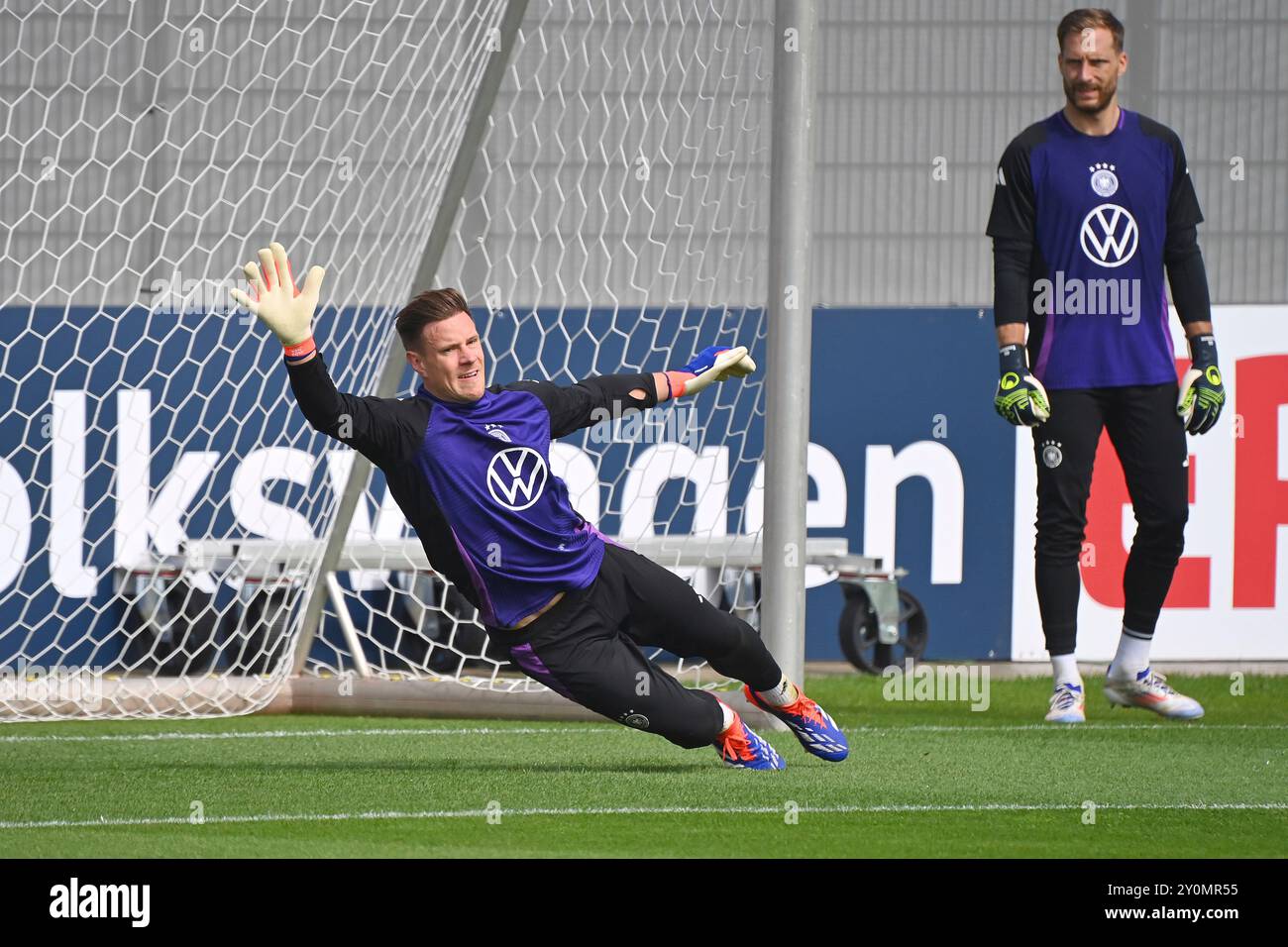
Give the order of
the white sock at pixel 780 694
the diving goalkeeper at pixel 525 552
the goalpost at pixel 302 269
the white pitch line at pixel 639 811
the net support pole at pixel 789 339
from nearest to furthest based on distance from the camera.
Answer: the white pitch line at pixel 639 811, the diving goalkeeper at pixel 525 552, the white sock at pixel 780 694, the net support pole at pixel 789 339, the goalpost at pixel 302 269

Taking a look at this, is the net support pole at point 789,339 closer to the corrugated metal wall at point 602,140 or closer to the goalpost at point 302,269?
the corrugated metal wall at point 602,140

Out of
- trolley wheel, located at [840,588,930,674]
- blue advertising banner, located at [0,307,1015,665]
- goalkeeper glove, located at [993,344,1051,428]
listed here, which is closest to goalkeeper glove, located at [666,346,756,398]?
goalkeeper glove, located at [993,344,1051,428]

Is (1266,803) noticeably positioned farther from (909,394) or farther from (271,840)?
(909,394)

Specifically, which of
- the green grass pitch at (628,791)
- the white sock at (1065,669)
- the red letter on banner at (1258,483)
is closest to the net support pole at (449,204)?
the green grass pitch at (628,791)

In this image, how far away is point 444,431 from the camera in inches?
159

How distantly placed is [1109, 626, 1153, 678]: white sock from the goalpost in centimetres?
194

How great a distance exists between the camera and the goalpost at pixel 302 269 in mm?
7293

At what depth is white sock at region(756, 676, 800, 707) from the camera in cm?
425

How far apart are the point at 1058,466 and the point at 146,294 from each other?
4224 mm

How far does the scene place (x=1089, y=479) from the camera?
5254 mm

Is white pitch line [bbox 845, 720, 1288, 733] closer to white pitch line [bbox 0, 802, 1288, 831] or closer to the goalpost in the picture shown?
white pitch line [bbox 0, 802, 1288, 831]

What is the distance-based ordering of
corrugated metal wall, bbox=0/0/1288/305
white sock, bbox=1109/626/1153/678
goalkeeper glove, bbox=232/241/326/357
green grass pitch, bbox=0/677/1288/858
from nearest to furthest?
green grass pitch, bbox=0/677/1288/858, goalkeeper glove, bbox=232/241/326/357, white sock, bbox=1109/626/1153/678, corrugated metal wall, bbox=0/0/1288/305

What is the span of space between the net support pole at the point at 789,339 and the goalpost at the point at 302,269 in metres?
1.72

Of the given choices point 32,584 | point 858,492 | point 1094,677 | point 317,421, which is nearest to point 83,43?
point 32,584
